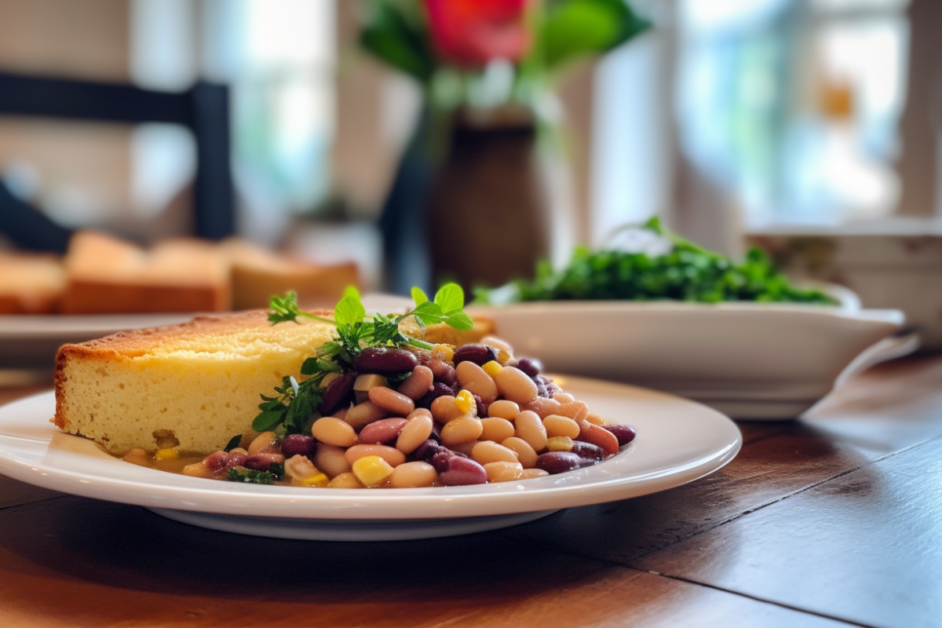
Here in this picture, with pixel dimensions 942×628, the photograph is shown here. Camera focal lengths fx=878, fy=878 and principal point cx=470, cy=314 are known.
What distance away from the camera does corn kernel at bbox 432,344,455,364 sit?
75 cm

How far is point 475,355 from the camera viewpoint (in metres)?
0.75

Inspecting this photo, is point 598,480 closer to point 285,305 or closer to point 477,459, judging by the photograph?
point 477,459

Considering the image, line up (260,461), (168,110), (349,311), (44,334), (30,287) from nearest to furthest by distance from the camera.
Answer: (260,461) → (349,311) → (44,334) → (30,287) → (168,110)

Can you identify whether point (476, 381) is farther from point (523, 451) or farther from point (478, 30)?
point (478, 30)

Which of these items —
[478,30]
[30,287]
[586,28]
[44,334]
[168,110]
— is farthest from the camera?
[168,110]

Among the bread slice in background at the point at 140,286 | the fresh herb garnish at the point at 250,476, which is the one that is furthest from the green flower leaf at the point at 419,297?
the bread slice in background at the point at 140,286

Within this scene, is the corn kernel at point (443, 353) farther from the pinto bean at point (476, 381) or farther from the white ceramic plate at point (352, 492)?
the white ceramic plate at point (352, 492)

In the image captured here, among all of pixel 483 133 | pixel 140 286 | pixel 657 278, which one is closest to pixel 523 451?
pixel 657 278

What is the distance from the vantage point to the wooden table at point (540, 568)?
51 centimetres

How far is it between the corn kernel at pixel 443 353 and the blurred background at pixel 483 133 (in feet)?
4.06

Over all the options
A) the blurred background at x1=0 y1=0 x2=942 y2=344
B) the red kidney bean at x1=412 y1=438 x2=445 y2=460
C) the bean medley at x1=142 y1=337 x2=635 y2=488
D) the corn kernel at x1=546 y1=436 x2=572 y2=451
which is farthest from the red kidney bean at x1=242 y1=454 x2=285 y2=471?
the blurred background at x1=0 y1=0 x2=942 y2=344

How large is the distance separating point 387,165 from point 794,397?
6072mm

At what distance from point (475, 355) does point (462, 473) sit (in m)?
0.16

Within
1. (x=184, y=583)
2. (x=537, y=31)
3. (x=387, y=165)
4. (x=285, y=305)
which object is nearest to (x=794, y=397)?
(x=285, y=305)
